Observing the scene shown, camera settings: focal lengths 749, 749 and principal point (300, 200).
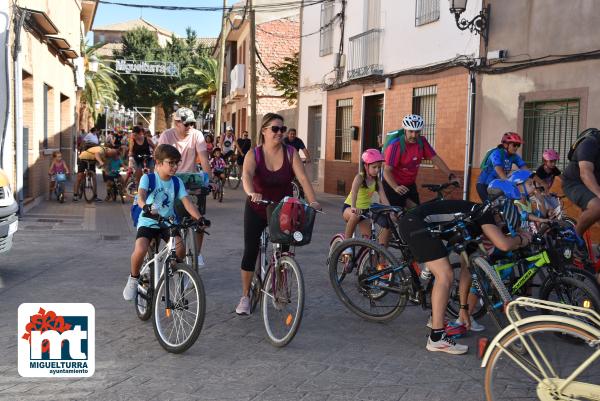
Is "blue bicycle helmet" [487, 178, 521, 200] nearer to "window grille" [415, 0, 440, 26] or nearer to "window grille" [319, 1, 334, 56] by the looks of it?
"window grille" [415, 0, 440, 26]

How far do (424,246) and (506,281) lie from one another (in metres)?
0.91

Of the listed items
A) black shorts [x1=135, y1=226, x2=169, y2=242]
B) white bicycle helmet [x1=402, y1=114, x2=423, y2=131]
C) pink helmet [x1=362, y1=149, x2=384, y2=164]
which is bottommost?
black shorts [x1=135, y1=226, x2=169, y2=242]

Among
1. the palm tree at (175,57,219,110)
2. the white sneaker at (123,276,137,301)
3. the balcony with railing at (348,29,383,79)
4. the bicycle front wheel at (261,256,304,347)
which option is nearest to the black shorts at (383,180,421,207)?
the bicycle front wheel at (261,256,304,347)

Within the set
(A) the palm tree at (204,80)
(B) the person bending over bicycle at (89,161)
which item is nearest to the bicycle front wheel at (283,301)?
(B) the person bending over bicycle at (89,161)

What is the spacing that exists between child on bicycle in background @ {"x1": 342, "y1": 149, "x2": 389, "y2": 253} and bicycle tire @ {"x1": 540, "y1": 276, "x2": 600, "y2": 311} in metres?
2.31

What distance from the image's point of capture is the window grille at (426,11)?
15.5 metres

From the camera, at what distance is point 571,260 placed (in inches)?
227

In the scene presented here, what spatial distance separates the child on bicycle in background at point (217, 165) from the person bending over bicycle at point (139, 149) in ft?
10.2

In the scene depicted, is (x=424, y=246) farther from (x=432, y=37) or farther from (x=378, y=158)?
(x=432, y=37)

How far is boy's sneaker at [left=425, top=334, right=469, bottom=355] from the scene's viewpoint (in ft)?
17.3

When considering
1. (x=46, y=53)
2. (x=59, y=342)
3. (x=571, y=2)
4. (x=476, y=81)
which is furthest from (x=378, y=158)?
(x=46, y=53)

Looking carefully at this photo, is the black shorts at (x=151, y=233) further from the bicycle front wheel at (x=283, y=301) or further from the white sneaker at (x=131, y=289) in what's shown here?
the bicycle front wheel at (x=283, y=301)

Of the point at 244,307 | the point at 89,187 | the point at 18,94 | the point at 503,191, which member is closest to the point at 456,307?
the point at 503,191

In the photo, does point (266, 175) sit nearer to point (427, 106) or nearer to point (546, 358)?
point (546, 358)
